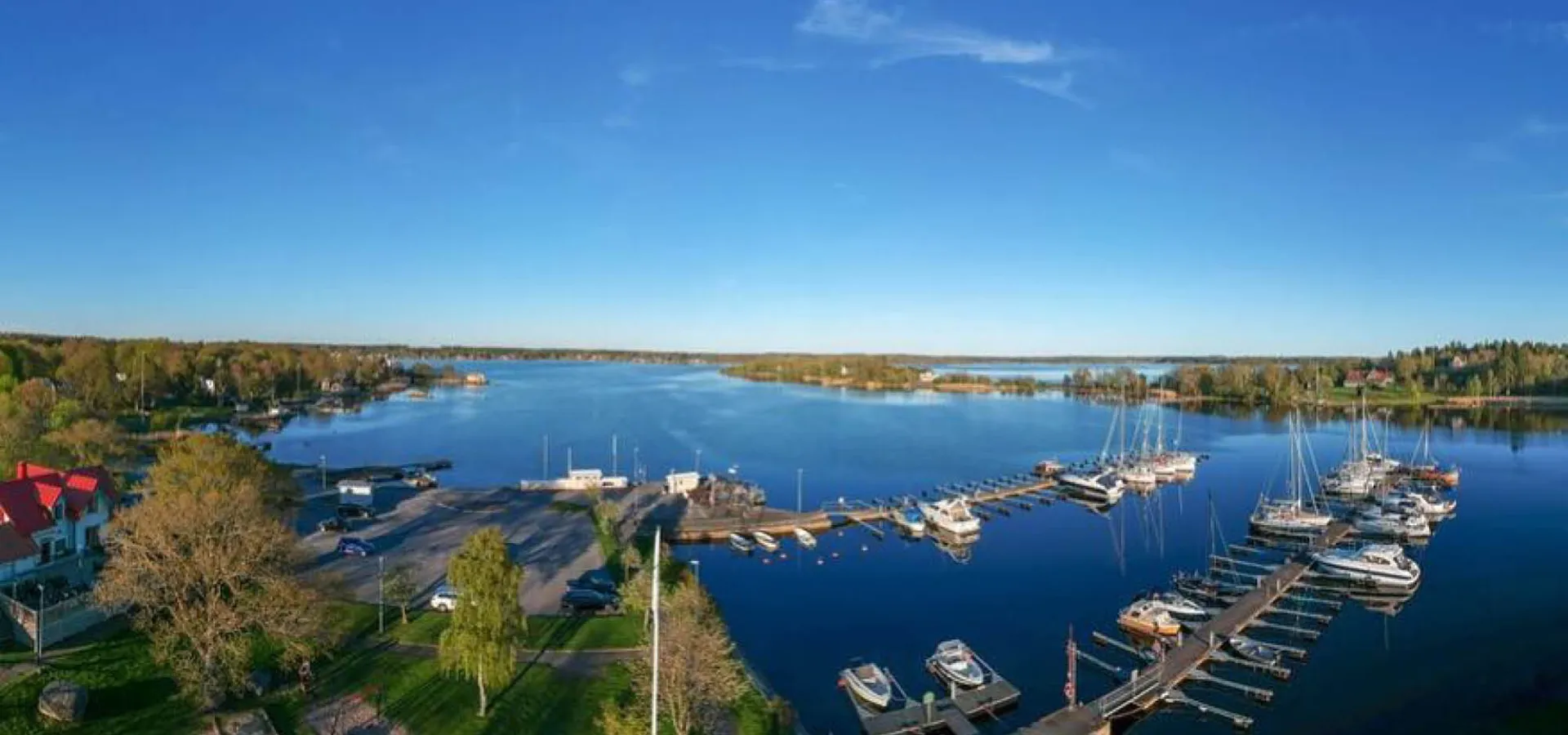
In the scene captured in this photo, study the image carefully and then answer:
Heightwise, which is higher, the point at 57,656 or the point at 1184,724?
the point at 57,656

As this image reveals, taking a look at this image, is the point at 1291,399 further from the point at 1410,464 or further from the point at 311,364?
the point at 311,364

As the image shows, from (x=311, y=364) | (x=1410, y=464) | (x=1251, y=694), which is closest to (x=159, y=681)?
(x=1251, y=694)

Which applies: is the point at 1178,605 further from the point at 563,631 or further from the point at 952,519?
the point at 563,631

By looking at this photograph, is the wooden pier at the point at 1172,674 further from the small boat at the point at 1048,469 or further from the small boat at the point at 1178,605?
the small boat at the point at 1048,469

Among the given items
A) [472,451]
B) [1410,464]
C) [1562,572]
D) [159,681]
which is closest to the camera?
[159,681]

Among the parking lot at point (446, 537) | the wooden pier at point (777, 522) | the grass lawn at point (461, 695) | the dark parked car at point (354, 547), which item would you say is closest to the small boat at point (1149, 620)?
the grass lawn at point (461, 695)

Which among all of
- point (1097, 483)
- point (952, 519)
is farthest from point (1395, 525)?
point (952, 519)

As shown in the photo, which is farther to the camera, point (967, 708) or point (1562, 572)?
point (1562, 572)
